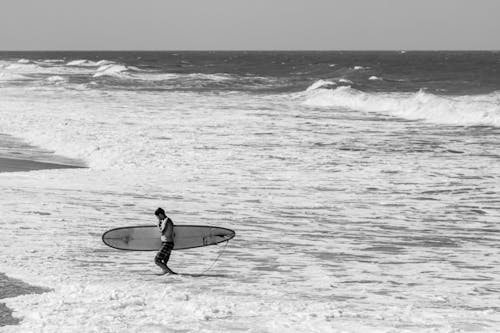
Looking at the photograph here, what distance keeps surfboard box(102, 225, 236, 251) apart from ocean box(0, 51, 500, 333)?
9.4 inches

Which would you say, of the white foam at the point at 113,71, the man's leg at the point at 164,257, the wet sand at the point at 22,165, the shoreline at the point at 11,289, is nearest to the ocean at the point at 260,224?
the shoreline at the point at 11,289

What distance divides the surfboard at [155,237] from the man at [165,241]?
684 millimetres

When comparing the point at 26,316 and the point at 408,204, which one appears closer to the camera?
the point at 26,316

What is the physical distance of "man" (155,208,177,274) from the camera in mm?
10812

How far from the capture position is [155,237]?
38.9 ft

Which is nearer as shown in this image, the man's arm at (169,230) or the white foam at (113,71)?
the man's arm at (169,230)

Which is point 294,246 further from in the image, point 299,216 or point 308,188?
point 308,188

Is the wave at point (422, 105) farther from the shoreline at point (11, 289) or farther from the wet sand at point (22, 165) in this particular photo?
the shoreline at point (11, 289)

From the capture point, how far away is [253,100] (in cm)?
5206

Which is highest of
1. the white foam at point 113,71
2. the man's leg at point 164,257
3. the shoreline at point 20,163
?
the man's leg at point 164,257

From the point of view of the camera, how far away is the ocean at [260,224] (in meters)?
9.16

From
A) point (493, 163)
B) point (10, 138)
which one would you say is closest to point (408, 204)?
point (493, 163)

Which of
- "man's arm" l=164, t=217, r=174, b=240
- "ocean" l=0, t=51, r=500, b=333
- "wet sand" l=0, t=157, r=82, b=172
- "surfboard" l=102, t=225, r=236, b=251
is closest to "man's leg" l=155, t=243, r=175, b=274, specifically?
"man's arm" l=164, t=217, r=174, b=240

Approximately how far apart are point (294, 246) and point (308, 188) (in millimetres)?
5739
